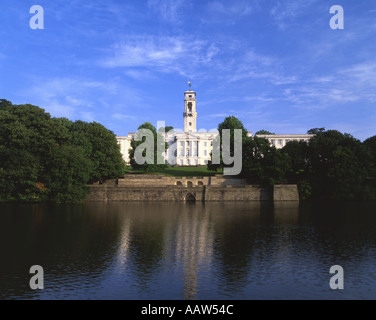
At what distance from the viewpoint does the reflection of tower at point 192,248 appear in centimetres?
1552

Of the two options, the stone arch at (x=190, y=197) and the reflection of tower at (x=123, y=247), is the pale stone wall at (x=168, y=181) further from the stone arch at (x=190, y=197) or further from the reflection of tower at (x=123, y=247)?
the reflection of tower at (x=123, y=247)

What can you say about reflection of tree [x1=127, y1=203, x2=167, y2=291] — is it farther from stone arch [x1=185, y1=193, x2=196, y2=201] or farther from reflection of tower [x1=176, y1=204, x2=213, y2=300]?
stone arch [x1=185, y1=193, x2=196, y2=201]

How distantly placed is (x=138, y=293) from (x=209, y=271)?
14.1ft

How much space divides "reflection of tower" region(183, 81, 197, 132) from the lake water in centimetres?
9029

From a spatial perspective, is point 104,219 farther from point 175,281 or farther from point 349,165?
point 349,165

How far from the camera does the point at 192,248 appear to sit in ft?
71.3

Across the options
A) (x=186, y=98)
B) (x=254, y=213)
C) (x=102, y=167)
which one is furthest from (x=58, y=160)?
(x=186, y=98)

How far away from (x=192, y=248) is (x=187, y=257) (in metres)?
2.06

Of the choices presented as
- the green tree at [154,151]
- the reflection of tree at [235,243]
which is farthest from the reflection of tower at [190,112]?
the reflection of tree at [235,243]

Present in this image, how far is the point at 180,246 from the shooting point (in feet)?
73.0

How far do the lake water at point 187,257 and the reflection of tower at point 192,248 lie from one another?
58 mm

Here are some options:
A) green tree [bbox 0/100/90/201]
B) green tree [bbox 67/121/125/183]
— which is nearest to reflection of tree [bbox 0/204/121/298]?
green tree [bbox 0/100/90/201]

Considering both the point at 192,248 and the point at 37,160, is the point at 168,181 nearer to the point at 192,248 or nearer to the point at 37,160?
the point at 37,160
